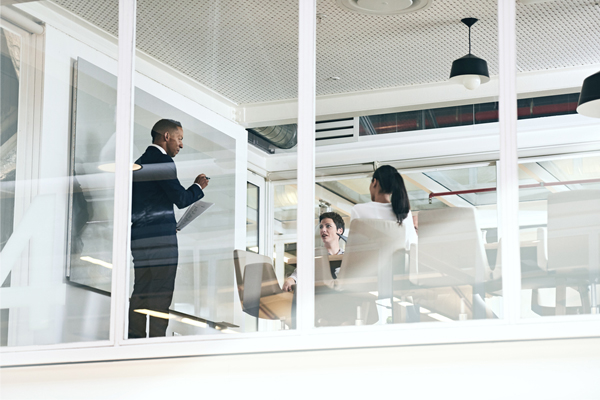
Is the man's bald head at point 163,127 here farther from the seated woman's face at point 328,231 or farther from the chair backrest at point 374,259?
the chair backrest at point 374,259

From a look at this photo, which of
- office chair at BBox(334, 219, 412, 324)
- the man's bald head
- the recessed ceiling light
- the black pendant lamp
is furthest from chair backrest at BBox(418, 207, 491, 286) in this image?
the man's bald head

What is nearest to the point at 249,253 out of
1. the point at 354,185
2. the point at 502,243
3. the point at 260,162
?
the point at 260,162

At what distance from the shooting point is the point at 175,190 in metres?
4.39

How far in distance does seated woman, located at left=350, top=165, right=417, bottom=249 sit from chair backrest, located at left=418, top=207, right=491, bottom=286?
73 mm

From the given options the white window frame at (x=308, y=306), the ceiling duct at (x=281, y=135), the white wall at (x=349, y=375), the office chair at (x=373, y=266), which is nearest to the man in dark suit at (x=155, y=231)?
the white window frame at (x=308, y=306)

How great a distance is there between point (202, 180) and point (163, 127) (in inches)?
21.7

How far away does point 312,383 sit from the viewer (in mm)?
3359

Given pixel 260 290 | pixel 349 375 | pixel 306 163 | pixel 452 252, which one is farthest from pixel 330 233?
pixel 349 375

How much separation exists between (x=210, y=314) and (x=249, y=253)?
60 centimetres

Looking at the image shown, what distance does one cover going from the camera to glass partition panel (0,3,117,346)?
4.04 metres

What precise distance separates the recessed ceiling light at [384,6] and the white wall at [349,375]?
231 cm

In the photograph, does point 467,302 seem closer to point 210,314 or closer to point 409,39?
point 210,314

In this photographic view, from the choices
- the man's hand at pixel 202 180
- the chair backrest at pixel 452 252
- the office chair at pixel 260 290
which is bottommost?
the office chair at pixel 260 290

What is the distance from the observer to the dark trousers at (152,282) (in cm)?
376
